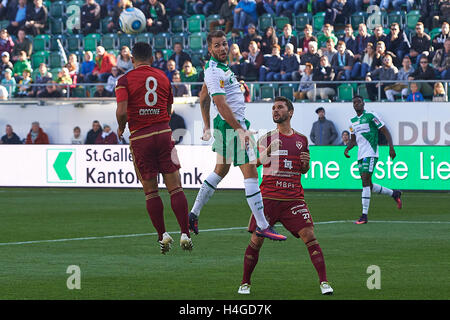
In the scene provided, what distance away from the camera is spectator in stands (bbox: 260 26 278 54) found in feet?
87.7

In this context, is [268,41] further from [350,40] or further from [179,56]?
[179,56]

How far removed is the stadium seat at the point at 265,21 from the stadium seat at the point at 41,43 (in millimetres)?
7568

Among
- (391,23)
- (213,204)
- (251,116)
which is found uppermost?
(391,23)

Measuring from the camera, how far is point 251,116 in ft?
85.9

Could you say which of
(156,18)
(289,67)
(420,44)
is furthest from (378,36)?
(156,18)

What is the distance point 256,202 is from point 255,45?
16281 millimetres

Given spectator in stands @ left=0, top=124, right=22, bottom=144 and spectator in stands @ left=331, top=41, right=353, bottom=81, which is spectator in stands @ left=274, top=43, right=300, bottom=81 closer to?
spectator in stands @ left=331, top=41, right=353, bottom=81

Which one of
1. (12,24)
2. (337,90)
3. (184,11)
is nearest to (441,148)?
(337,90)

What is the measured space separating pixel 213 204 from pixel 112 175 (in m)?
5.17

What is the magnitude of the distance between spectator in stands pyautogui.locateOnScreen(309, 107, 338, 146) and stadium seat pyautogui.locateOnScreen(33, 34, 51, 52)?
11053mm

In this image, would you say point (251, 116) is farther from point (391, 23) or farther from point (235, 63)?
point (391, 23)

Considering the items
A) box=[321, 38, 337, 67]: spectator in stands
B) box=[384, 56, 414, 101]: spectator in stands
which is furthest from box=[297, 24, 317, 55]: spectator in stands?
box=[384, 56, 414, 101]: spectator in stands

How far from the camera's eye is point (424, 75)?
79.1ft

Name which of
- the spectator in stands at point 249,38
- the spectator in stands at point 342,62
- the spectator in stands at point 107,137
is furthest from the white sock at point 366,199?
the spectator in stands at point 107,137
